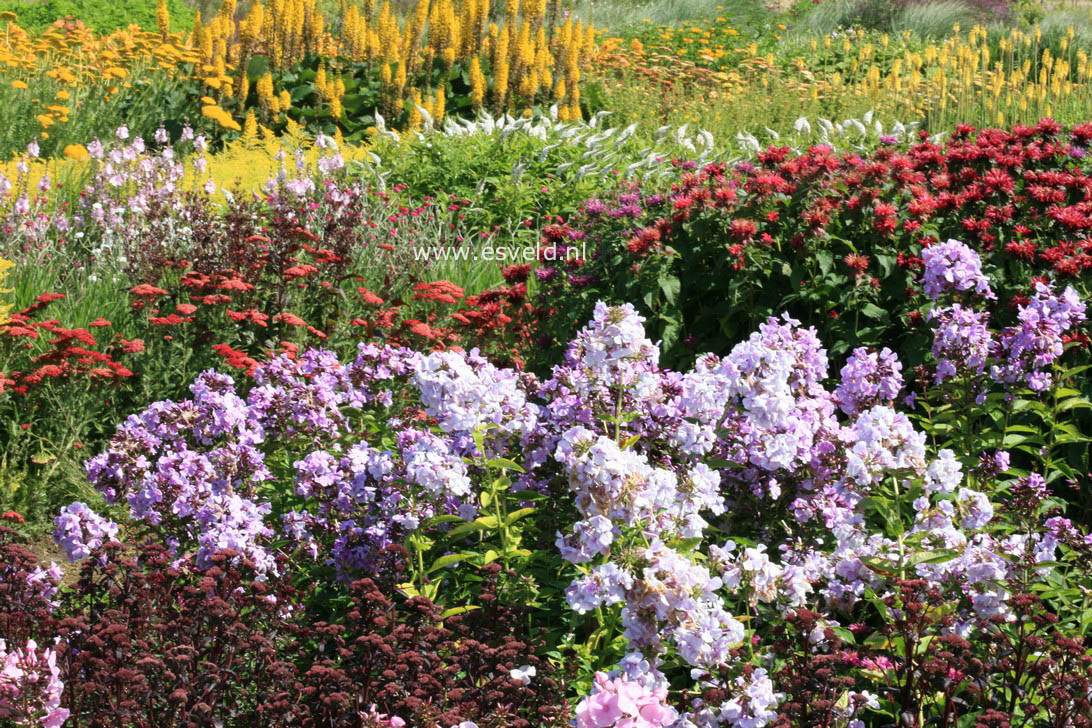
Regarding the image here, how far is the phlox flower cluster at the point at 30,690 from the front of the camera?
103 inches

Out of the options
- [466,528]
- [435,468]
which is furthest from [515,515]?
[435,468]

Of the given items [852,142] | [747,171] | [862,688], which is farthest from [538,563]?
[852,142]

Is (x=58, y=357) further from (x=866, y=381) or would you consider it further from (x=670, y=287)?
(x=866, y=381)

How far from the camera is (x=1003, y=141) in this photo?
18.2ft

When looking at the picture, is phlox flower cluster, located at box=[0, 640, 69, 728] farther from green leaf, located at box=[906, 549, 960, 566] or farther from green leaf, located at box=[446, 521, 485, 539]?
green leaf, located at box=[906, 549, 960, 566]

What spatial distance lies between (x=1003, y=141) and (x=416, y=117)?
7.25 metres

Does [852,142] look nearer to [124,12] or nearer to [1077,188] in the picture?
[1077,188]

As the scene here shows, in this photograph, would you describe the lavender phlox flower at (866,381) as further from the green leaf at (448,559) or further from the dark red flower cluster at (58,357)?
the dark red flower cluster at (58,357)

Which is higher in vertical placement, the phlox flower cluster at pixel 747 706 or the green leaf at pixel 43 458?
the phlox flower cluster at pixel 747 706

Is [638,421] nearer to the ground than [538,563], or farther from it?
farther from it

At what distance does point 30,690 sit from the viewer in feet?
8.61

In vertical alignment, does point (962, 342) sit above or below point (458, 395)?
above

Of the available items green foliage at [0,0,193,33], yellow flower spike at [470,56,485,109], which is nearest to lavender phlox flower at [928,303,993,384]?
yellow flower spike at [470,56,485,109]

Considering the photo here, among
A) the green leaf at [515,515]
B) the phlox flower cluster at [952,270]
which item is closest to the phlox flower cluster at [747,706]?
the green leaf at [515,515]
